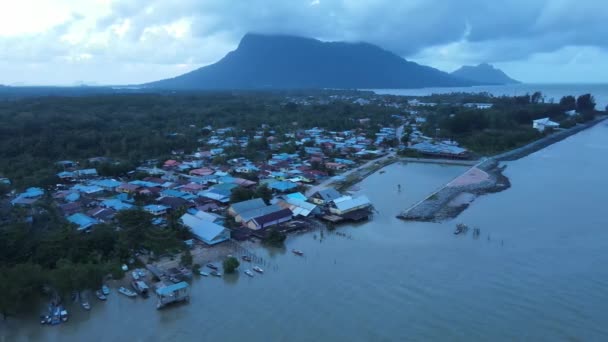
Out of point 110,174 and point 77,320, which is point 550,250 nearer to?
point 77,320

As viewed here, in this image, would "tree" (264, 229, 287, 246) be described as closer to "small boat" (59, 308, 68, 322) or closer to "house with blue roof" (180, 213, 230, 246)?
"house with blue roof" (180, 213, 230, 246)

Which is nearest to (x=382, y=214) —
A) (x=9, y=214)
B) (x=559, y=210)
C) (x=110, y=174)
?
(x=559, y=210)

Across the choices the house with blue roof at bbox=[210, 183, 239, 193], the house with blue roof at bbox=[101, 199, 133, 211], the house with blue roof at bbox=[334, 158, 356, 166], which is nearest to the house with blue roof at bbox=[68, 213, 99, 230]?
the house with blue roof at bbox=[101, 199, 133, 211]

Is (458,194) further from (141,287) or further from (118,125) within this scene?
(118,125)

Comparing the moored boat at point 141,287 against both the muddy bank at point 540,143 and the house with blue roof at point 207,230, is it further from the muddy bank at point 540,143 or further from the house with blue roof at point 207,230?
the muddy bank at point 540,143

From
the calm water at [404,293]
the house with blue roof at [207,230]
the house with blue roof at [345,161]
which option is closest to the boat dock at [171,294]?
the calm water at [404,293]

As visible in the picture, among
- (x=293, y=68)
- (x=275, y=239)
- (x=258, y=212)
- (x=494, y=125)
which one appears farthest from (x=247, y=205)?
(x=293, y=68)
